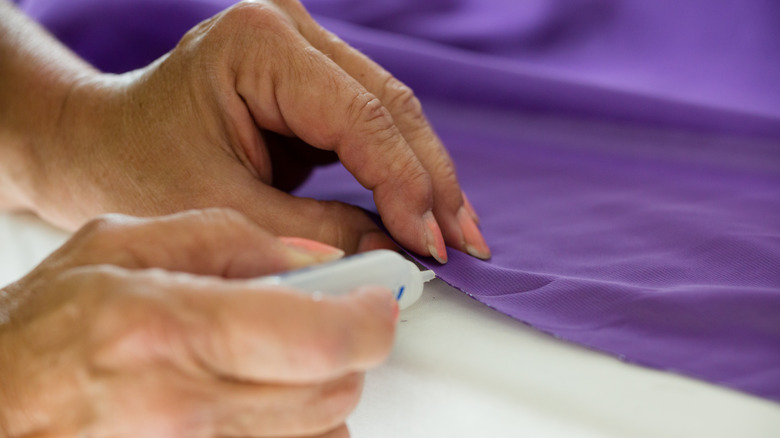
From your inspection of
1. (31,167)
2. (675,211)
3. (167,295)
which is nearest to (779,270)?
(675,211)

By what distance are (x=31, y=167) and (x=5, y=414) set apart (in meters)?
0.52

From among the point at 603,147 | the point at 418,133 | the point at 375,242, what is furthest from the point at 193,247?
the point at 603,147

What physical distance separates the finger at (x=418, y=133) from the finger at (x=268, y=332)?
0.33 metres

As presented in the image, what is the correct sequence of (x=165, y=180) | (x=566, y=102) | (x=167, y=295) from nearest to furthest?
(x=167, y=295)
(x=165, y=180)
(x=566, y=102)

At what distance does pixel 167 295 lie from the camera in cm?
40

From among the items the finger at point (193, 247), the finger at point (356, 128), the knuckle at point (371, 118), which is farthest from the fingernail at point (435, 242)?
the finger at point (193, 247)

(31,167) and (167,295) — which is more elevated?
(167,295)

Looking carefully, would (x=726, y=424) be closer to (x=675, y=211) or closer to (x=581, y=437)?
(x=581, y=437)

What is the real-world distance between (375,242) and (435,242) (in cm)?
7

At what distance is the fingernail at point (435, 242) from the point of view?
0.66 metres

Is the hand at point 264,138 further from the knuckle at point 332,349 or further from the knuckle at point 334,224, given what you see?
the knuckle at point 332,349

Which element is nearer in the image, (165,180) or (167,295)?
(167,295)

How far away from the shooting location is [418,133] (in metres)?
0.77

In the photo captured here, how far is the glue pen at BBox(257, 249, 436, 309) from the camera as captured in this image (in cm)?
44
